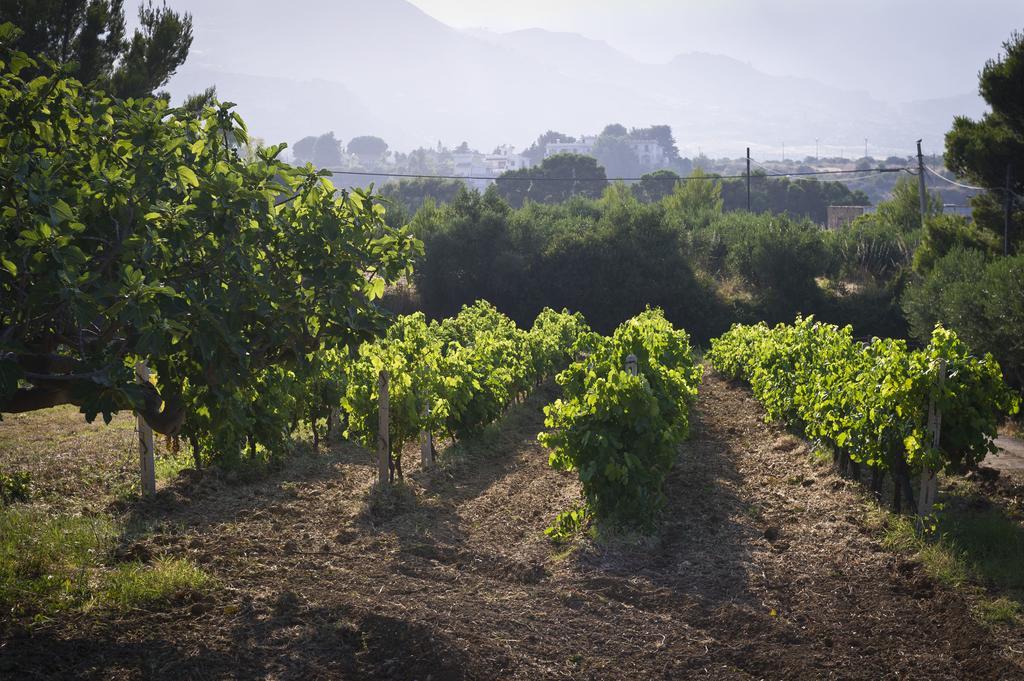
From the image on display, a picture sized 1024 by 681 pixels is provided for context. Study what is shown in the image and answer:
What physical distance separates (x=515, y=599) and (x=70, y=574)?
3274 mm

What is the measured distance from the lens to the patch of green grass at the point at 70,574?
18.9 ft

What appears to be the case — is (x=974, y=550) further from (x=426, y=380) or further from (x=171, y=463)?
(x=171, y=463)

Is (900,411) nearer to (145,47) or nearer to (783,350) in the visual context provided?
(783,350)

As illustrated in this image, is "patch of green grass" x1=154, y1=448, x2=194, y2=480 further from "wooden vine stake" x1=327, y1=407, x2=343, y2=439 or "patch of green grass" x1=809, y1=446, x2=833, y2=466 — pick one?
"patch of green grass" x1=809, y1=446, x2=833, y2=466

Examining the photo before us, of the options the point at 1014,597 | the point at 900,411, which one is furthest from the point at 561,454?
the point at 1014,597

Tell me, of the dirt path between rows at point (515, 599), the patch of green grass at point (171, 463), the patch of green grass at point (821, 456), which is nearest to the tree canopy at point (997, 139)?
the patch of green grass at point (821, 456)

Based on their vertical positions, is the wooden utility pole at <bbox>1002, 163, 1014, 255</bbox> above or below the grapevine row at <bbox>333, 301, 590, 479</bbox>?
above


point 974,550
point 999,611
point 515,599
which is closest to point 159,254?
point 515,599

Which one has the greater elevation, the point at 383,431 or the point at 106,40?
the point at 106,40

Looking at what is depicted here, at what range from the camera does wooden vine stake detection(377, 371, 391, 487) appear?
33.9 feet

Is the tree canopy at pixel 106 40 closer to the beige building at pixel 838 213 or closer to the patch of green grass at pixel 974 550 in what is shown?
the patch of green grass at pixel 974 550

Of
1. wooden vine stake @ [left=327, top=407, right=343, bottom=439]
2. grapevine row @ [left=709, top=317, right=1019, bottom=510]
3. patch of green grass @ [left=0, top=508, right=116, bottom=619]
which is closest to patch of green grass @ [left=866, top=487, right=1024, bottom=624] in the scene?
grapevine row @ [left=709, top=317, right=1019, bottom=510]

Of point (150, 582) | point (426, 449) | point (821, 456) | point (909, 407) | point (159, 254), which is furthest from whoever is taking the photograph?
point (426, 449)

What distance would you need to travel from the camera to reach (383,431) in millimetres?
10359
